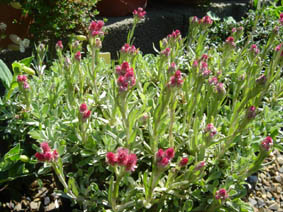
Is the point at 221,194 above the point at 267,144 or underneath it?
underneath

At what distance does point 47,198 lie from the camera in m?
1.36

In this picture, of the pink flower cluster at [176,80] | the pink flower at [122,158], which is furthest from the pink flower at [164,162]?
the pink flower cluster at [176,80]

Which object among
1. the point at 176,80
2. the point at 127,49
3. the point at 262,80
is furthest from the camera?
the point at 127,49

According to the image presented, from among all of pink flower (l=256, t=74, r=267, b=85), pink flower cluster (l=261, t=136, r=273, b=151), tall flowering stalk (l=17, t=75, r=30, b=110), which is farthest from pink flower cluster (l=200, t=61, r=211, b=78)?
tall flowering stalk (l=17, t=75, r=30, b=110)

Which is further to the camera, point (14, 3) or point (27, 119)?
point (14, 3)

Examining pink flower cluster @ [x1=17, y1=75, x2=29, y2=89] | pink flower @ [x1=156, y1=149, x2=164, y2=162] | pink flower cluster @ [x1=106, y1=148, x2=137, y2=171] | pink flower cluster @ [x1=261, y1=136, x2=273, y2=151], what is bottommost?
pink flower cluster @ [x1=261, y1=136, x2=273, y2=151]

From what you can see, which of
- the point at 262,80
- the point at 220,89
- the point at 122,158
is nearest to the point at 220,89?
the point at 220,89

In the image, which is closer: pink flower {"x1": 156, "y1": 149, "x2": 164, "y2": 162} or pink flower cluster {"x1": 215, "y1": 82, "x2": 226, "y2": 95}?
pink flower {"x1": 156, "y1": 149, "x2": 164, "y2": 162}

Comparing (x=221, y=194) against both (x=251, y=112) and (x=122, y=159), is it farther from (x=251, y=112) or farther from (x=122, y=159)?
(x=122, y=159)

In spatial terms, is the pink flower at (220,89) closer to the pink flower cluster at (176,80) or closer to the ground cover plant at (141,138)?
A: the ground cover plant at (141,138)

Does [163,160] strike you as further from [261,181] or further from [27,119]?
[261,181]

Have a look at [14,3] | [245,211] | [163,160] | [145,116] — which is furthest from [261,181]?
[14,3]

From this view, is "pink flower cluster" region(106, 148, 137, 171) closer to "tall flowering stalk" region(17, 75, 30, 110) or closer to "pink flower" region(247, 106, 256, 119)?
"pink flower" region(247, 106, 256, 119)

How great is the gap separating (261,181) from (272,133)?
1.71 ft
